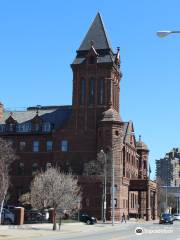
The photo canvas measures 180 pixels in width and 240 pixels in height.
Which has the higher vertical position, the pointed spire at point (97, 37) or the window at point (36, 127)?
the pointed spire at point (97, 37)

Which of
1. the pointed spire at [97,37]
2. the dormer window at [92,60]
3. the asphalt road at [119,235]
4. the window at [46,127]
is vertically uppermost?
the pointed spire at [97,37]

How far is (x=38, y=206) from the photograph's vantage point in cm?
6981

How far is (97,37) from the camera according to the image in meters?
102

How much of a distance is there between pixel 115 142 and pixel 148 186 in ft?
36.1

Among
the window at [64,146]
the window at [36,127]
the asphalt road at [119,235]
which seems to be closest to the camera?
the asphalt road at [119,235]

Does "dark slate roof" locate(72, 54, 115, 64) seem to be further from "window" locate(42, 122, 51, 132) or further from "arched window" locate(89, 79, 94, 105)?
"window" locate(42, 122, 51, 132)

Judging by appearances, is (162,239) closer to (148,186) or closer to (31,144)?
(148,186)

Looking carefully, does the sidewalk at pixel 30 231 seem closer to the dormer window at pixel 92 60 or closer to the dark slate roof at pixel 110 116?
the dark slate roof at pixel 110 116

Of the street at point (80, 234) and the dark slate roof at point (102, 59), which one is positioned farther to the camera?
the dark slate roof at point (102, 59)

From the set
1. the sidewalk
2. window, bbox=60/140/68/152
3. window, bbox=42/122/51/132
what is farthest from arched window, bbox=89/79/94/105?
the sidewalk

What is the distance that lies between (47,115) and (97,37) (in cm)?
1829

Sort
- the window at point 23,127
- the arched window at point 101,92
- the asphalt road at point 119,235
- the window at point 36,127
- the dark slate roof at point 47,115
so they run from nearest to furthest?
the asphalt road at point 119,235
the arched window at point 101,92
the dark slate roof at point 47,115
the window at point 36,127
the window at point 23,127

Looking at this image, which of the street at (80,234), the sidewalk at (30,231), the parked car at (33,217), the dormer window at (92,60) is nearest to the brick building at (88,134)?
the dormer window at (92,60)

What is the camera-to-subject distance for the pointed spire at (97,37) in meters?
100
